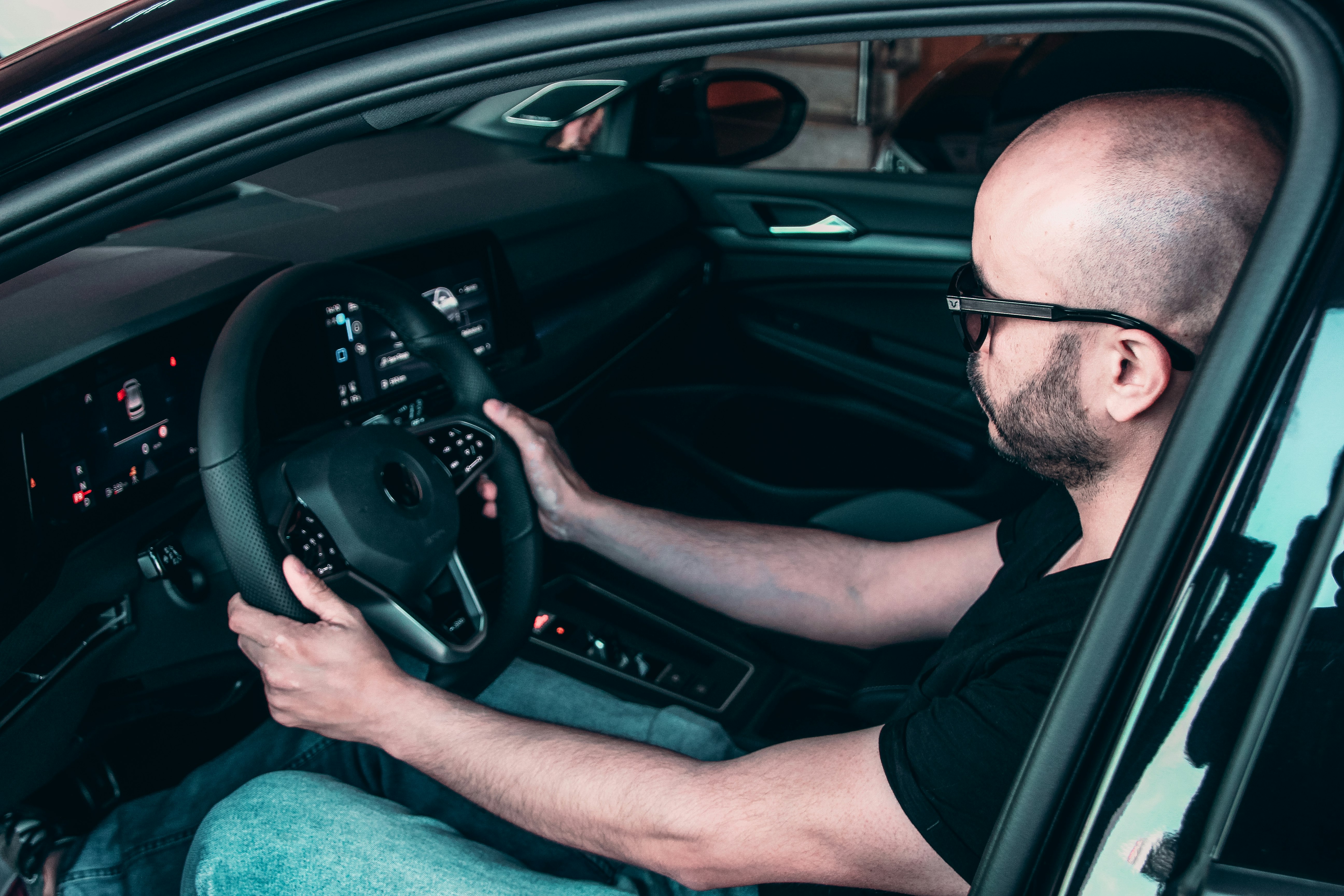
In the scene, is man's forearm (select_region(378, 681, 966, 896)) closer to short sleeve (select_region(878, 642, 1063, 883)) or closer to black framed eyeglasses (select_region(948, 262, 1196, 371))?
short sleeve (select_region(878, 642, 1063, 883))

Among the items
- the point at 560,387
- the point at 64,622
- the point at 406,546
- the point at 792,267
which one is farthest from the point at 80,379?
the point at 792,267

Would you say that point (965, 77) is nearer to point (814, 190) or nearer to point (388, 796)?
point (814, 190)

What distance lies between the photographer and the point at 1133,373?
860 millimetres

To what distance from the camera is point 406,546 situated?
1.29 metres

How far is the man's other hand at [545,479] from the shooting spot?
151cm

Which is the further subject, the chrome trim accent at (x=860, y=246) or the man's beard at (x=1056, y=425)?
the chrome trim accent at (x=860, y=246)

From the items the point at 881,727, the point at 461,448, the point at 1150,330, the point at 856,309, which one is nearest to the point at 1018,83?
the point at 856,309

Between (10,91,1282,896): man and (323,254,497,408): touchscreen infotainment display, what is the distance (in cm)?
53

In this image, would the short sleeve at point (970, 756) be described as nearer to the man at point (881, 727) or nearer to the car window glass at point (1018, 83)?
the man at point (881, 727)

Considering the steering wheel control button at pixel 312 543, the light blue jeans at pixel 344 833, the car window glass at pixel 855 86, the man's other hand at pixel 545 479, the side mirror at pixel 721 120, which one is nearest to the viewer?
the light blue jeans at pixel 344 833

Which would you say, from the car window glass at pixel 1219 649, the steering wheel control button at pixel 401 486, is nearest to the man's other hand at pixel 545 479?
the steering wheel control button at pixel 401 486

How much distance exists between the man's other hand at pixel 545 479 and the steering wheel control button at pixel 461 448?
35 millimetres

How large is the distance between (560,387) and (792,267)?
0.79 meters

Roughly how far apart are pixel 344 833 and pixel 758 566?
2.61 feet
